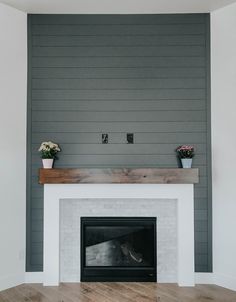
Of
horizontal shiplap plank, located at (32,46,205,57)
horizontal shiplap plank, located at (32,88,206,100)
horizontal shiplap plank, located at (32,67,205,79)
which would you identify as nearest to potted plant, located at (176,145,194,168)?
horizontal shiplap plank, located at (32,88,206,100)

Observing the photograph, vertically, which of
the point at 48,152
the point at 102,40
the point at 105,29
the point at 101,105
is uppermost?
the point at 105,29

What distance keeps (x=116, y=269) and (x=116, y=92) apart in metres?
2.13

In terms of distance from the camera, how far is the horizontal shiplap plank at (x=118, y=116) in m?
3.54

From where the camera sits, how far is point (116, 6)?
3381 mm

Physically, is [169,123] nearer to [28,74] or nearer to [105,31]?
[105,31]

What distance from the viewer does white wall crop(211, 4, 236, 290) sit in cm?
334

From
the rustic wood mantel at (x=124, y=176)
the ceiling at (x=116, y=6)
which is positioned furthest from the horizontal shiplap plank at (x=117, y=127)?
the ceiling at (x=116, y=6)

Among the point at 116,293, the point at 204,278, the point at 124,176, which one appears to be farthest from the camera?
the point at 204,278

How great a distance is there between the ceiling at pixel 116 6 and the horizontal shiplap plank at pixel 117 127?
4.40 feet

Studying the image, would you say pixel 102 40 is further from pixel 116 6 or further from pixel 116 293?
pixel 116 293

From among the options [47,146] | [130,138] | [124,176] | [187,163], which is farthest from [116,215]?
[47,146]

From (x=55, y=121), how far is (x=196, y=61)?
6.12 feet

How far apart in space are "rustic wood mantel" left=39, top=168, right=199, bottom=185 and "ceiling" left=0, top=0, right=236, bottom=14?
1889 millimetres
